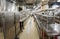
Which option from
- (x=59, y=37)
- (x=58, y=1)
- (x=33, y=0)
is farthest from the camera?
(x=33, y=0)

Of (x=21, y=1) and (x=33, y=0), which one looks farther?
(x=33, y=0)

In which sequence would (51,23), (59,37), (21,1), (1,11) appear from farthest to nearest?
(21,1) → (51,23) → (1,11) → (59,37)

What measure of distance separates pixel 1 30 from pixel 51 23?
708 mm

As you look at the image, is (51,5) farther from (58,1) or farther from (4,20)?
(4,20)

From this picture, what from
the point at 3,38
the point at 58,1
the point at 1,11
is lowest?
the point at 3,38

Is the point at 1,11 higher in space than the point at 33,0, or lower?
lower

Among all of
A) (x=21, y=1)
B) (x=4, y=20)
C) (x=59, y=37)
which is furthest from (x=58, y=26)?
(x=21, y=1)

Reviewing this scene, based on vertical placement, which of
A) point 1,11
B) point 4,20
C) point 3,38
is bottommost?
point 3,38

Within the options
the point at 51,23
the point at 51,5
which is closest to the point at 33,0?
the point at 51,5

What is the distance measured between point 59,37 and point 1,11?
0.73m

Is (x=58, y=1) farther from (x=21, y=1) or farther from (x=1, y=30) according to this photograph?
(x=1, y=30)

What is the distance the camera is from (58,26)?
1.41 metres

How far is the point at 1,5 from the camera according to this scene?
4.28 feet

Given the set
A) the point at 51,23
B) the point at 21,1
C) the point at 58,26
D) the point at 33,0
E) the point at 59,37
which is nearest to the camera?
the point at 59,37
